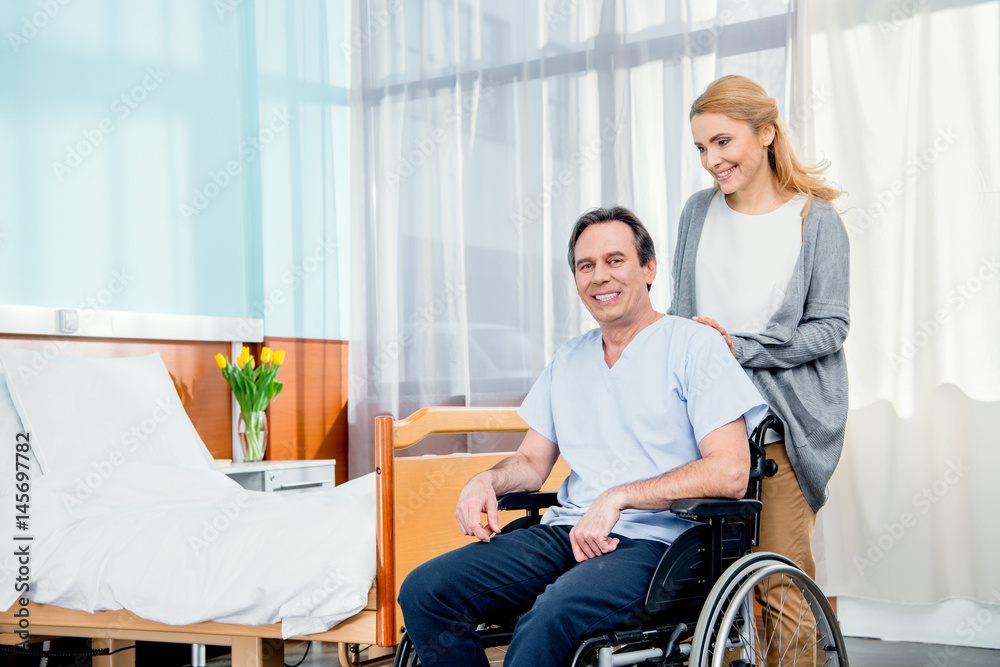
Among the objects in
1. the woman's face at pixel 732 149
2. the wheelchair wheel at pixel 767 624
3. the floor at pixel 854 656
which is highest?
the woman's face at pixel 732 149

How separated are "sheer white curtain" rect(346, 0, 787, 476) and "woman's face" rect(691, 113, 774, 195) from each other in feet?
4.68

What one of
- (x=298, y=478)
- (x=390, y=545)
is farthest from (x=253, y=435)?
(x=390, y=545)

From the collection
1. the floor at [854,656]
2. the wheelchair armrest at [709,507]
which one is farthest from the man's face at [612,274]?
the floor at [854,656]

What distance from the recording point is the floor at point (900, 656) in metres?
2.74

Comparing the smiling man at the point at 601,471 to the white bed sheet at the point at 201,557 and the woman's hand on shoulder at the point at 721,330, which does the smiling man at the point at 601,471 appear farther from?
the white bed sheet at the point at 201,557

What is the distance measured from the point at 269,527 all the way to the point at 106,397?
94cm

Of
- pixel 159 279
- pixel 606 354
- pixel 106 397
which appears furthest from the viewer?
pixel 159 279

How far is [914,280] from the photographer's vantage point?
2.95 m

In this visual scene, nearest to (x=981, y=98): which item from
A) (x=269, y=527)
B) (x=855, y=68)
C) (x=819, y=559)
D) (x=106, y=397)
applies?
(x=855, y=68)

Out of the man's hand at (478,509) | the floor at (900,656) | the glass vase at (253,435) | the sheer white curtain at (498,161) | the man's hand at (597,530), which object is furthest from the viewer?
the glass vase at (253,435)

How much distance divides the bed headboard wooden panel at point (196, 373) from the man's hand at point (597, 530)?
2.14 m

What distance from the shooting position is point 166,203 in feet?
11.3

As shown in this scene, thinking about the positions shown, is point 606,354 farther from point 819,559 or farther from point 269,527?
point 819,559

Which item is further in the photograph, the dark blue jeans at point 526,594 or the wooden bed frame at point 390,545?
the wooden bed frame at point 390,545
